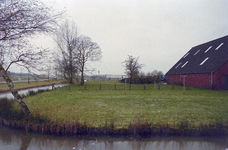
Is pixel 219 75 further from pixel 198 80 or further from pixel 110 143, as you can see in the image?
pixel 110 143

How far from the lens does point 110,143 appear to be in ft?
16.3

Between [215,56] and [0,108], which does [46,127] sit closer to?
[0,108]

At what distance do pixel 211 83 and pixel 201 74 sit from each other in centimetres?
249

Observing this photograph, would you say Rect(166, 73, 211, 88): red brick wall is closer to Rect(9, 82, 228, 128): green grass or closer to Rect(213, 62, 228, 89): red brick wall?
Rect(213, 62, 228, 89): red brick wall

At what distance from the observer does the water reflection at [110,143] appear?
15.7 feet

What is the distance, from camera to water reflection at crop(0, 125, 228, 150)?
188 inches

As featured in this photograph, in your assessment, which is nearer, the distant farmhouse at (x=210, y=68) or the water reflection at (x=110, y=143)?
the water reflection at (x=110, y=143)

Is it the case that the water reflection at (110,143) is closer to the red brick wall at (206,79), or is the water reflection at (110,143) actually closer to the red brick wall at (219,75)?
the red brick wall at (219,75)

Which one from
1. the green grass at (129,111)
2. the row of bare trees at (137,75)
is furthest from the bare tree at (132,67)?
the green grass at (129,111)

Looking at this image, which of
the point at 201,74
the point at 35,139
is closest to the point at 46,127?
the point at 35,139

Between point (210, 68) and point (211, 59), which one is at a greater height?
point (211, 59)

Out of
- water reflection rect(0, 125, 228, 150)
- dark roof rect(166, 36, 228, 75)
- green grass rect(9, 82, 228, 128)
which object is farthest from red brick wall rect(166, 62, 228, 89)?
water reflection rect(0, 125, 228, 150)

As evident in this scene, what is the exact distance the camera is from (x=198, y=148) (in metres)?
4.76

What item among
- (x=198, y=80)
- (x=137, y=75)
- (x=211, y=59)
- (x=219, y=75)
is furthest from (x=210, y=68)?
(x=137, y=75)
